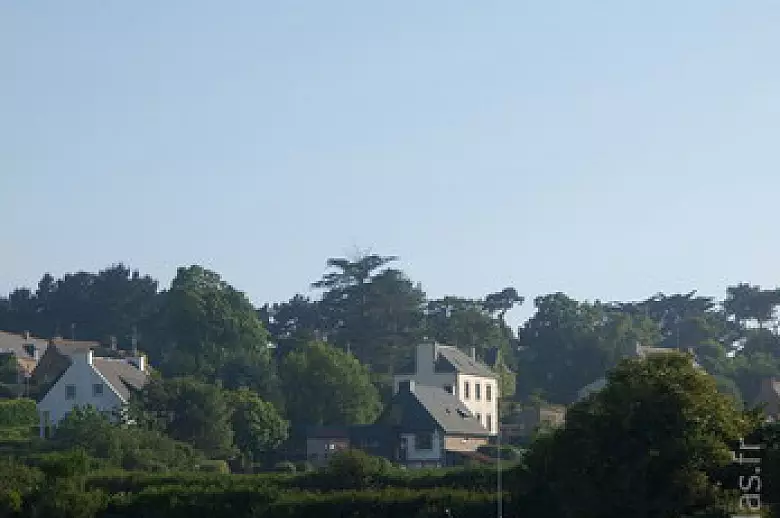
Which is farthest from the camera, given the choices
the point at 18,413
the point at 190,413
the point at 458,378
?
the point at 458,378

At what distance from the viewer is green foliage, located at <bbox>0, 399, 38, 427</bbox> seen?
302ft

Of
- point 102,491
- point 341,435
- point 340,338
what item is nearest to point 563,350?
point 340,338

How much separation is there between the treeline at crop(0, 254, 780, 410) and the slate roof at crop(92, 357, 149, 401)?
5.28 m

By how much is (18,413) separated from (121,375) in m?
6.43

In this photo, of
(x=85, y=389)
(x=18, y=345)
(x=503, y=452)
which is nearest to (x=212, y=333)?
(x=85, y=389)

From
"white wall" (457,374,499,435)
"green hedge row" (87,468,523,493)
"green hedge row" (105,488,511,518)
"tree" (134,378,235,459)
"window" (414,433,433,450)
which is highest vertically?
"white wall" (457,374,499,435)

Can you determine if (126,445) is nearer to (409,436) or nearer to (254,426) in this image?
(254,426)

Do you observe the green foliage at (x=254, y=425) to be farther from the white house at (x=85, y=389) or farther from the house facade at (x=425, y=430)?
the white house at (x=85, y=389)

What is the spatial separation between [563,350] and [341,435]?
41.9 m

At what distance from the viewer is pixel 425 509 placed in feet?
164

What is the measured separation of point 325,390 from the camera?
99.5 meters

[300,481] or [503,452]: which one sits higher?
[503,452]

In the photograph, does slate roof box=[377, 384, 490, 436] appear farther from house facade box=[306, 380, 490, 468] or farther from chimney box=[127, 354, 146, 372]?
chimney box=[127, 354, 146, 372]

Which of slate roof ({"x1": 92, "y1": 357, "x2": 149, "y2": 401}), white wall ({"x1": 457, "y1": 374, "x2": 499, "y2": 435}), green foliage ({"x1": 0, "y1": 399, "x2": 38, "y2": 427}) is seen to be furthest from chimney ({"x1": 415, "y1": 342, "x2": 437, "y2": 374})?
green foliage ({"x1": 0, "y1": 399, "x2": 38, "y2": 427})
